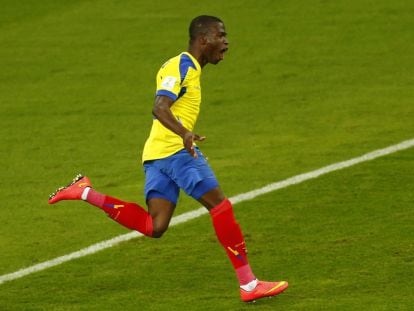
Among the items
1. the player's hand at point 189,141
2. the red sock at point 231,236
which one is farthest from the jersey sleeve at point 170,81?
the red sock at point 231,236

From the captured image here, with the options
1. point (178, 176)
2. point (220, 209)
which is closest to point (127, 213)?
point (178, 176)

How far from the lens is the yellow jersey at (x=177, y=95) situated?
1008 centimetres

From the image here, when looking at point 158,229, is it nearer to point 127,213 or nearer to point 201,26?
point 127,213

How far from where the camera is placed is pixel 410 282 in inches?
402

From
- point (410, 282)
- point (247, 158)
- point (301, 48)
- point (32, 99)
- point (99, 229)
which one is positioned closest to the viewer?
point (410, 282)

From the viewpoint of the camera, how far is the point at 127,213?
34.7ft

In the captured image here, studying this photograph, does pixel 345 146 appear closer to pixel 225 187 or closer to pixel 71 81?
pixel 225 187

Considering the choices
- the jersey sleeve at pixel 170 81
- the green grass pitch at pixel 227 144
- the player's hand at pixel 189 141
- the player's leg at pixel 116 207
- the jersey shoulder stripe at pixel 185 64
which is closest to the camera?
the player's hand at pixel 189 141

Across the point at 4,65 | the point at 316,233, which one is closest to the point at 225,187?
the point at 316,233

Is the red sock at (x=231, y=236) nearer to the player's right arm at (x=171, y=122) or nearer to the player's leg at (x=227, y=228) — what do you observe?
the player's leg at (x=227, y=228)

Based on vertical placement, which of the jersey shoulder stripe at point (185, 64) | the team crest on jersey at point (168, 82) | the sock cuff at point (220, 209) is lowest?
the sock cuff at point (220, 209)

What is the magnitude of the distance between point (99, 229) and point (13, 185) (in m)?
1.89

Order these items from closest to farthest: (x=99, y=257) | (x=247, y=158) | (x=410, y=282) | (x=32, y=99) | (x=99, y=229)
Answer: (x=410, y=282), (x=99, y=257), (x=99, y=229), (x=247, y=158), (x=32, y=99)

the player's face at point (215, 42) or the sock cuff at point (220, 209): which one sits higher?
the player's face at point (215, 42)
